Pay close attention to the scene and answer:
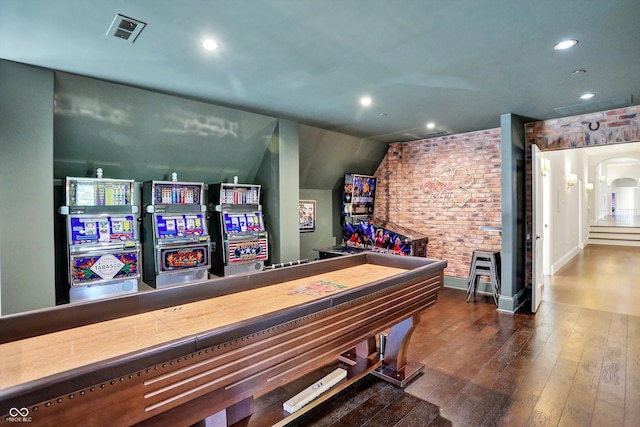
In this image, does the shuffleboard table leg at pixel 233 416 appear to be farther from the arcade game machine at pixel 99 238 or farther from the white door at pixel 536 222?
the white door at pixel 536 222

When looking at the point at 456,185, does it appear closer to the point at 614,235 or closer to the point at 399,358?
the point at 399,358

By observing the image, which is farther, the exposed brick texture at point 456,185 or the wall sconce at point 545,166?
the wall sconce at point 545,166

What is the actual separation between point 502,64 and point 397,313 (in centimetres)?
231

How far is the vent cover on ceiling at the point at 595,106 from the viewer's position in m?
3.92

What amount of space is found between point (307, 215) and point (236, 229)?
165 cm

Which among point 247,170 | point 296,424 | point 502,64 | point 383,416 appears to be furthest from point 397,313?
point 247,170

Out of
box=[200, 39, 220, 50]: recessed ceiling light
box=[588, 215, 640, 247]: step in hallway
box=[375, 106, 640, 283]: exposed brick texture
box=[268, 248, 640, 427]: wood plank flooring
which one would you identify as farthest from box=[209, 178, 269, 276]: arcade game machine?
box=[588, 215, 640, 247]: step in hallway

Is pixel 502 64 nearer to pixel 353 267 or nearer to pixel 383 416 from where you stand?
pixel 353 267

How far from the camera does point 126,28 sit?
2320 millimetres

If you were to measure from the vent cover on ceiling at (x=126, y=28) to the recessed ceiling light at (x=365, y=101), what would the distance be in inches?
91.8

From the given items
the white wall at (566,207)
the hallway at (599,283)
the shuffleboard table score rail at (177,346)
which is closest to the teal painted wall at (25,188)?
the shuffleboard table score rail at (177,346)

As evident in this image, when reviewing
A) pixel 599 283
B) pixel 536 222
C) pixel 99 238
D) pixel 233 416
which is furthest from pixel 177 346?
pixel 599 283

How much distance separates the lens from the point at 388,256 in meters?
3.27

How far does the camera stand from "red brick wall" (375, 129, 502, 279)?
556 centimetres
